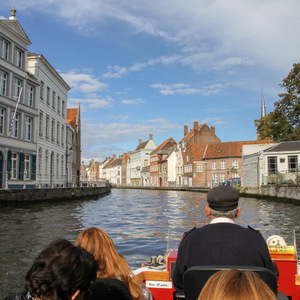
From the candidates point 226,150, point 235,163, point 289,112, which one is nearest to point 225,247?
point 289,112

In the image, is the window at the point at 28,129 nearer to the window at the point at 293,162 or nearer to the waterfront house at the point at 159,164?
the window at the point at 293,162

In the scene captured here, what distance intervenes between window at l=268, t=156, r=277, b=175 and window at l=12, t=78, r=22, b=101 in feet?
72.3

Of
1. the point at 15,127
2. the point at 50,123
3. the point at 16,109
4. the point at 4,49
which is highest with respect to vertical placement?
the point at 4,49

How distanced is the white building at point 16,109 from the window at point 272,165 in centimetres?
2057

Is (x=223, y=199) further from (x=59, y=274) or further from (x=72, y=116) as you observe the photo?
(x=72, y=116)

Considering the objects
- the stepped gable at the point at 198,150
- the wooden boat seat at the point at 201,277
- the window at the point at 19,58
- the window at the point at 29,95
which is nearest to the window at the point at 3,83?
the window at the point at 19,58

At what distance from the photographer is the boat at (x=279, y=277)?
3.70 meters

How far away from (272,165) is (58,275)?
3309 cm

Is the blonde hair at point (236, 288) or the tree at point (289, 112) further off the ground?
the tree at point (289, 112)

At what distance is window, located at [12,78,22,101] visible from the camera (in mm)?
24414

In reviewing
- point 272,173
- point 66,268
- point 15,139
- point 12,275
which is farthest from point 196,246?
point 272,173

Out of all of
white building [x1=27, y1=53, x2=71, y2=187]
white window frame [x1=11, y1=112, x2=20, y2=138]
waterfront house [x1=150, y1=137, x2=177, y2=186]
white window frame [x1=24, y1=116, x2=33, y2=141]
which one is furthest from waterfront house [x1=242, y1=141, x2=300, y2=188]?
waterfront house [x1=150, y1=137, x2=177, y2=186]

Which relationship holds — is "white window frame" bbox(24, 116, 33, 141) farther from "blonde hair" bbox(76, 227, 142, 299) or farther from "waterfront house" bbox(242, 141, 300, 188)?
"blonde hair" bbox(76, 227, 142, 299)

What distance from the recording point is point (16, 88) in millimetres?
24828
